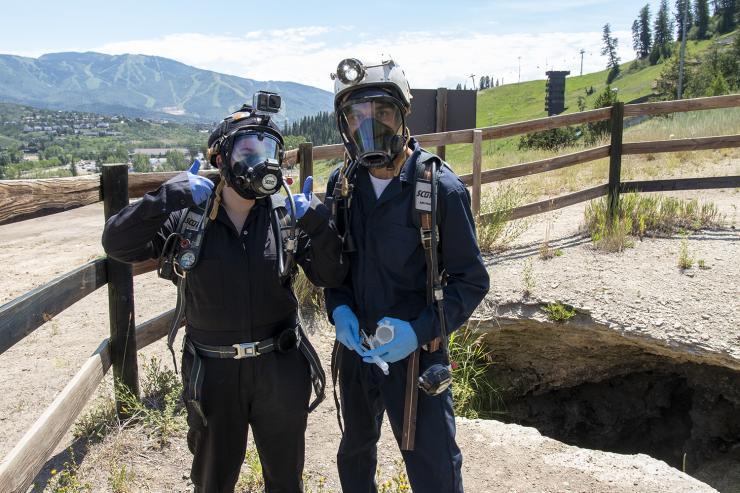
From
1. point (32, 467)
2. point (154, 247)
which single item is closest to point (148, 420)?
point (32, 467)

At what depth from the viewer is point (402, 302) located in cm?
247

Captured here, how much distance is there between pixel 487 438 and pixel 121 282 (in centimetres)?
261

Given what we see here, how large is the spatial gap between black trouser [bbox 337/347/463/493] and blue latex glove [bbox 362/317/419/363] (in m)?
0.13

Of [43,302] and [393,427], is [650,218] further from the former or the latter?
[43,302]

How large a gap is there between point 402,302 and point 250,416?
790 mm

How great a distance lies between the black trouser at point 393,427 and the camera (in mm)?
2326

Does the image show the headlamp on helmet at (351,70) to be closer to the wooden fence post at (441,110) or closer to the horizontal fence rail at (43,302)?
the horizontal fence rail at (43,302)

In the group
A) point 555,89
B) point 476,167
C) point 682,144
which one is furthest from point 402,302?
point 555,89

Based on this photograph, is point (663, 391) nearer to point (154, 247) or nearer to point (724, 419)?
point (724, 419)

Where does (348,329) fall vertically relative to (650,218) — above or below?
below

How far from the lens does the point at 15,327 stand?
2.53 metres

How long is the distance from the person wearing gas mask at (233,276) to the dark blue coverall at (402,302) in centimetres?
18

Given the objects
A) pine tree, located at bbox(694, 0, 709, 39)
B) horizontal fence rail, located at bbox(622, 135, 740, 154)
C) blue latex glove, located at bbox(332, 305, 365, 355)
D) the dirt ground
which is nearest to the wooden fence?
the dirt ground

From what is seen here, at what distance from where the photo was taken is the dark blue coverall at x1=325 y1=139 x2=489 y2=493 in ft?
7.68
